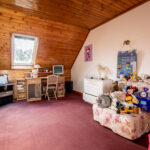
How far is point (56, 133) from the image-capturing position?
6.79 feet

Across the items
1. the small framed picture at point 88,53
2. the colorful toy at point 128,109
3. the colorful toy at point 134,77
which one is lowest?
the colorful toy at point 128,109

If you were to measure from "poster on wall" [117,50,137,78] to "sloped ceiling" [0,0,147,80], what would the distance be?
1162 millimetres

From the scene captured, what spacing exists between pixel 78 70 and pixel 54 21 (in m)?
2.30

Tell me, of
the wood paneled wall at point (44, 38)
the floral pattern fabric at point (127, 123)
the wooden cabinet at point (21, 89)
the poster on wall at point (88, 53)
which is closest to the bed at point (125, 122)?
the floral pattern fabric at point (127, 123)

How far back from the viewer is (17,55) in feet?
13.5

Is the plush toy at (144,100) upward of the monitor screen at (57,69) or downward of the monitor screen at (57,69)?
downward

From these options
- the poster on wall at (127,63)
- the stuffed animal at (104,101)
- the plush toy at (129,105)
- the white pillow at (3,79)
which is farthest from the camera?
the white pillow at (3,79)

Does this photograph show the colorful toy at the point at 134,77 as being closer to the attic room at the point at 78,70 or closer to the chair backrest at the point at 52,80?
the attic room at the point at 78,70

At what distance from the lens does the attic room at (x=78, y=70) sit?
76.2 inches

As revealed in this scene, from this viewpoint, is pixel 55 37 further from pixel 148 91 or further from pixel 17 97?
pixel 148 91

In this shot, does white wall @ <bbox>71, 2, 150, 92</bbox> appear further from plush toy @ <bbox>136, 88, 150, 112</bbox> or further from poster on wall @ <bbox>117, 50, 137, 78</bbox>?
plush toy @ <bbox>136, 88, 150, 112</bbox>

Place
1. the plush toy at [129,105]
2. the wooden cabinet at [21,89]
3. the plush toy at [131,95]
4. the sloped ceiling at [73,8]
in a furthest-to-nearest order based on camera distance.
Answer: the wooden cabinet at [21,89] → the sloped ceiling at [73,8] → the plush toy at [131,95] → the plush toy at [129,105]

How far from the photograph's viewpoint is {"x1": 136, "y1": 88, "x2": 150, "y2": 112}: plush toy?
6.98ft

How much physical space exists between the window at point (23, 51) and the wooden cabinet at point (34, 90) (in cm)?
76
